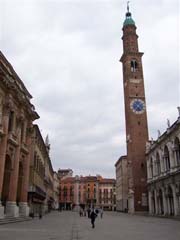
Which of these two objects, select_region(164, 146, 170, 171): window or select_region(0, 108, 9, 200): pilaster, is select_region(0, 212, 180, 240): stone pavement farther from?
select_region(164, 146, 170, 171): window

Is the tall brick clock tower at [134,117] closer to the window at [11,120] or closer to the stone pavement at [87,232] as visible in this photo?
the window at [11,120]

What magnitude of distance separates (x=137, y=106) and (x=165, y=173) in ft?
78.6

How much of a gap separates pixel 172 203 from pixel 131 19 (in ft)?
174

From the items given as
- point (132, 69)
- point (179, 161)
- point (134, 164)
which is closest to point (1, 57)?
point (179, 161)

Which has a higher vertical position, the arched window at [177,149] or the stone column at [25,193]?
the arched window at [177,149]

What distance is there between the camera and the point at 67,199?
142000 millimetres

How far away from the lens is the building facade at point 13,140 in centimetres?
2985

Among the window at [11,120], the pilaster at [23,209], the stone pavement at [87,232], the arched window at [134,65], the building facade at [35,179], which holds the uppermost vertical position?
the arched window at [134,65]

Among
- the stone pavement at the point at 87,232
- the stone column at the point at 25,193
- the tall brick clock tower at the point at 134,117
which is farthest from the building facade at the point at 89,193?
the stone pavement at the point at 87,232

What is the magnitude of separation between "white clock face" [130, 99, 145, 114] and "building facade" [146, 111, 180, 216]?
36.9ft

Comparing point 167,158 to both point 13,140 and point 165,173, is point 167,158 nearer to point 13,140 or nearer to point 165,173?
point 165,173

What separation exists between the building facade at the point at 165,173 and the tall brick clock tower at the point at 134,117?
4.20m

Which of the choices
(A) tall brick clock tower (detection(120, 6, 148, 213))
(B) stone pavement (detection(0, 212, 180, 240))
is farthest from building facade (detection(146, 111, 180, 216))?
(B) stone pavement (detection(0, 212, 180, 240))

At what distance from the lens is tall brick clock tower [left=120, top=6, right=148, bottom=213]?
64062 mm
